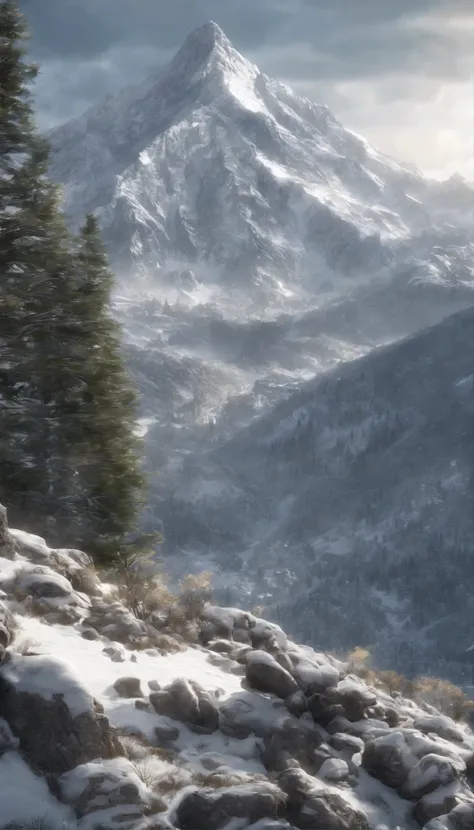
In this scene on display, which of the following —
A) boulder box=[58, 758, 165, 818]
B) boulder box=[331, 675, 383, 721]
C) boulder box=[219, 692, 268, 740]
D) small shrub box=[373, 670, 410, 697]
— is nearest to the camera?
boulder box=[58, 758, 165, 818]

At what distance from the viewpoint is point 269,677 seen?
35.8 ft

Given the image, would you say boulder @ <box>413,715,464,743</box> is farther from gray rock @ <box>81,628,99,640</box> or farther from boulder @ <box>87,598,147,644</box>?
gray rock @ <box>81,628,99,640</box>

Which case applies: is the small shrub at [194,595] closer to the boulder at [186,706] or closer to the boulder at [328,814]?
the boulder at [186,706]

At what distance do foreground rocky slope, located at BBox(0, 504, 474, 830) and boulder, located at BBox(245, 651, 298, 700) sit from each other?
0.7 inches

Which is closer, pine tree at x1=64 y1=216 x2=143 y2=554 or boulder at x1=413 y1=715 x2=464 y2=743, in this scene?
boulder at x1=413 y1=715 x2=464 y2=743

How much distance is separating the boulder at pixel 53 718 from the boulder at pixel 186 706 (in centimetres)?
118

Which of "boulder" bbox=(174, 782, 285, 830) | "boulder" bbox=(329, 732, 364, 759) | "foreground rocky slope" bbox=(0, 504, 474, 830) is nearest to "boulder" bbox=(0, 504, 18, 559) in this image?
"foreground rocky slope" bbox=(0, 504, 474, 830)

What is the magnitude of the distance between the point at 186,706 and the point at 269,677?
1544 millimetres

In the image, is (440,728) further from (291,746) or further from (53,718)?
(53,718)

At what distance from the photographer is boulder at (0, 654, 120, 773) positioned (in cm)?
824

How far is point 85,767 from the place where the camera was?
8117 mm

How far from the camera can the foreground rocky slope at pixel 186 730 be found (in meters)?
8.02

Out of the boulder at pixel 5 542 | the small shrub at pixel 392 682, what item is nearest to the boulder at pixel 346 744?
the small shrub at pixel 392 682

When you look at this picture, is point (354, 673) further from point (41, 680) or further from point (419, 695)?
point (41, 680)
